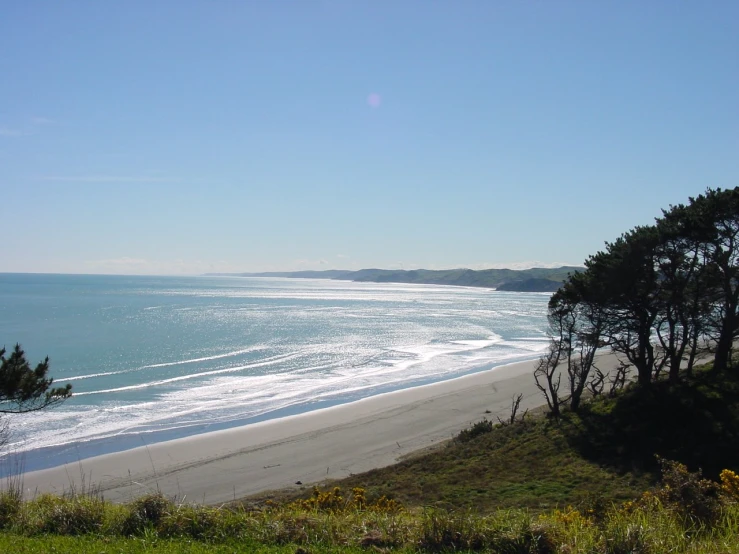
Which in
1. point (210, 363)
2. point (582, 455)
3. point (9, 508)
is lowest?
point (210, 363)

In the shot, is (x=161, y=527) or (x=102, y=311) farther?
(x=102, y=311)

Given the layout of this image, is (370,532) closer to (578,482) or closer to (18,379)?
(18,379)

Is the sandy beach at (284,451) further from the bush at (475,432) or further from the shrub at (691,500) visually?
the shrub at (691,500)

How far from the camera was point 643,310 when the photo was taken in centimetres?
2289

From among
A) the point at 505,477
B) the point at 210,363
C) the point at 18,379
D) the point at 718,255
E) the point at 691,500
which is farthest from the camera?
the point at 210,363

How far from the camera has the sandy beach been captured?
18.1 meters

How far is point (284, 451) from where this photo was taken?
73.1 feet

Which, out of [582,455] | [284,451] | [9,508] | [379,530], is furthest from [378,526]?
[284,451]

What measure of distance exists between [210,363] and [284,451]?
2214 cm

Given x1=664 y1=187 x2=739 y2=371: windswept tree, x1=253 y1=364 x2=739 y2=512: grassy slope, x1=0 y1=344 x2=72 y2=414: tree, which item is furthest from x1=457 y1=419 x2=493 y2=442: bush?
x1=0 y1=344 x2=72 y2=414: tree

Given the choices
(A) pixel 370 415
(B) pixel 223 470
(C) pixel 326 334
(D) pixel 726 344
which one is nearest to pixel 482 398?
(A) pixel 370 415

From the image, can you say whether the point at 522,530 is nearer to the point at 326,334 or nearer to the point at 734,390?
the point at 734,390

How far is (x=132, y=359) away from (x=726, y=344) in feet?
127

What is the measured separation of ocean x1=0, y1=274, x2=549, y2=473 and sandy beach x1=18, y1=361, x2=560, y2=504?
1563 millimetres
